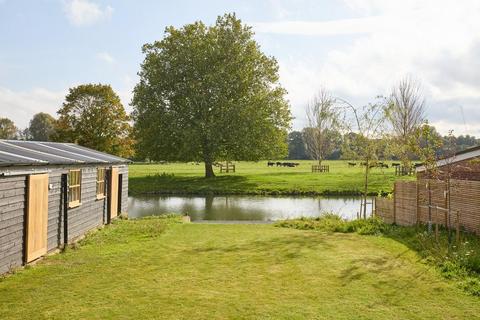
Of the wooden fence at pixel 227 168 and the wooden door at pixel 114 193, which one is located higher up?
the wooden fence at pixel 227 168

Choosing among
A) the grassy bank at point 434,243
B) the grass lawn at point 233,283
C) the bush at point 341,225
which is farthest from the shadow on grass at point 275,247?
the grassy bank at point 434,243

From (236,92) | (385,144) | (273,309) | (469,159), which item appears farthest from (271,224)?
(236,92)

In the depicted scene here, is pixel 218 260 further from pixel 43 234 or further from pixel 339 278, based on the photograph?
pixel 43 234

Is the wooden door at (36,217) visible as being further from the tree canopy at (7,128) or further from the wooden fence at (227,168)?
the tree canopy at (7,128)

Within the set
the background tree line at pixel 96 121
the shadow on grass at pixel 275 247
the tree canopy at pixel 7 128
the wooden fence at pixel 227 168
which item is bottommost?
the shadow on grass at pixel 275 247

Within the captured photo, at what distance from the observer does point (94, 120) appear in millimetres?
47844

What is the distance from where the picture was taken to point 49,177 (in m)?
12.9

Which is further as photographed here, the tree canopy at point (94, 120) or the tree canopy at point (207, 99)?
the tree canopy at point (94, 120)

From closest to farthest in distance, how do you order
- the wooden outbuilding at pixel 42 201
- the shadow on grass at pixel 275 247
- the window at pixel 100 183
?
the wooden outbuilding at pixel 42 201
the shadow on grass at pixel 275 247
the window at pixel 100 183

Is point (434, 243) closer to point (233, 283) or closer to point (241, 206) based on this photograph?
point (233, 283)

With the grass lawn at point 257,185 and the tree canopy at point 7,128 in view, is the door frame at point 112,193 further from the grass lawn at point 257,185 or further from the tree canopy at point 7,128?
the tree canopy at point 7,128

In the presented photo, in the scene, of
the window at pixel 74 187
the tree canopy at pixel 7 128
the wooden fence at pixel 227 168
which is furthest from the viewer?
the tree canopy at pixel 7 128

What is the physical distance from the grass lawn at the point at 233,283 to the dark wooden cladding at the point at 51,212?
0.58 metres

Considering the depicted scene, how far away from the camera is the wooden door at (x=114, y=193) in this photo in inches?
784
